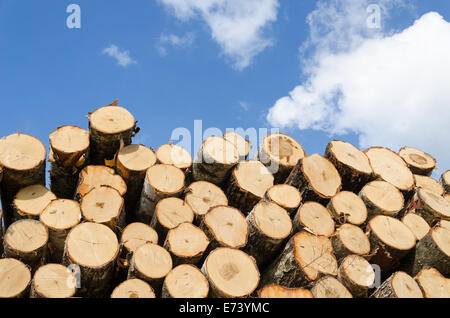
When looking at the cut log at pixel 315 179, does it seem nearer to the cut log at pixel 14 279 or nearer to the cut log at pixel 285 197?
the cut log at pixel 285 197

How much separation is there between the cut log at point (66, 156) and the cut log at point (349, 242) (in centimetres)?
364

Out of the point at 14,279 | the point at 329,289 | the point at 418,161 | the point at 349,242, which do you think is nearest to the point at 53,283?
the point at 14,279

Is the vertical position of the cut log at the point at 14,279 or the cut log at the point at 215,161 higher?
the cut log at the point at 215,161

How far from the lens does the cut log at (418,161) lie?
712 cm

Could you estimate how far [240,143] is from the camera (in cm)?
649

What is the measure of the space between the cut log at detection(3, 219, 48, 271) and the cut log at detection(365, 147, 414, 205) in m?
4.85

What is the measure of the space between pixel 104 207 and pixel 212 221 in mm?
1388

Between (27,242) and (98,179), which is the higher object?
(98,179)

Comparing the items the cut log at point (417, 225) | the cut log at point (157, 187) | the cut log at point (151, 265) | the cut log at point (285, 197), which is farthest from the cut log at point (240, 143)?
the cut log at point (417, 225)

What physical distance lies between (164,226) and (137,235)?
364 mm

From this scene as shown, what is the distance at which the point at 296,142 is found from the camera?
636 cm

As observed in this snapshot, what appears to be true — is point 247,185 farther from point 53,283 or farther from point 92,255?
point 53,283
